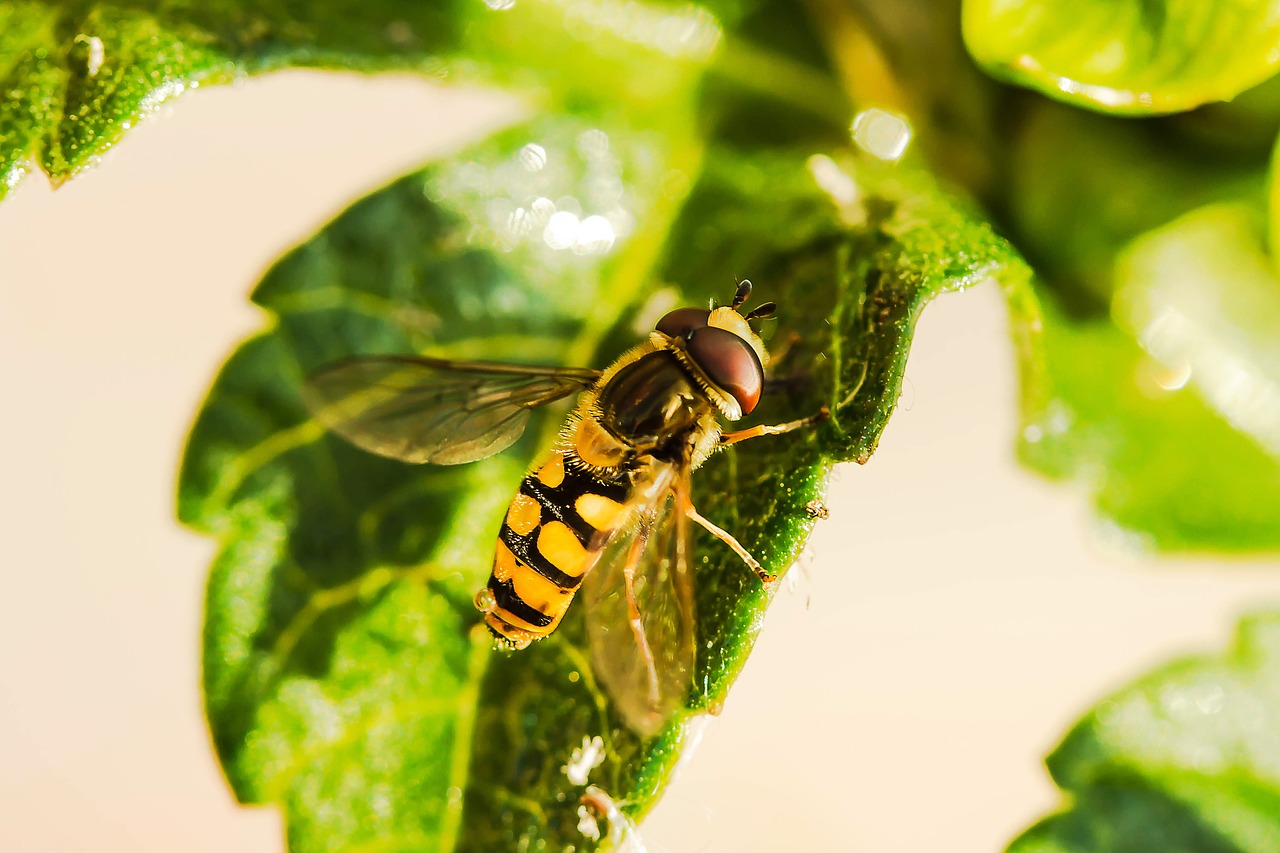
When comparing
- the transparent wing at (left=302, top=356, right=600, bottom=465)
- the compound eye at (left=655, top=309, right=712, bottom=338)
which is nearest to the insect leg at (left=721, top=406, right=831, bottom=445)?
the compound eye at (left=655, top=309, right=712, bottom=338)

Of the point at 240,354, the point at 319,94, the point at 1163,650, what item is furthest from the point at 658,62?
the point at 1163,650

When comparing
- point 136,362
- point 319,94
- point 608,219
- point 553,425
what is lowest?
point 553,425

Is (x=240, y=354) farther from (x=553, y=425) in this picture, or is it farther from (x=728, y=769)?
(x=728, y=769)

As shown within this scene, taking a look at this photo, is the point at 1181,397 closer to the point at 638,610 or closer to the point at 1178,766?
the point at 1178,766

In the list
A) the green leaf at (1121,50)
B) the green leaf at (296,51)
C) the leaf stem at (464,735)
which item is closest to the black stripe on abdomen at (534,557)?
the leaf stem at (464,735)

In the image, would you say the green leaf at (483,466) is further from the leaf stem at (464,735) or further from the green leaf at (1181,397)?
the green leaf at (1181,397)

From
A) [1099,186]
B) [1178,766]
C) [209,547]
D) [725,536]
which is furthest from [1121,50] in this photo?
[209,547]

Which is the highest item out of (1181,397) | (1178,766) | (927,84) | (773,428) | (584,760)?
(927,84)
